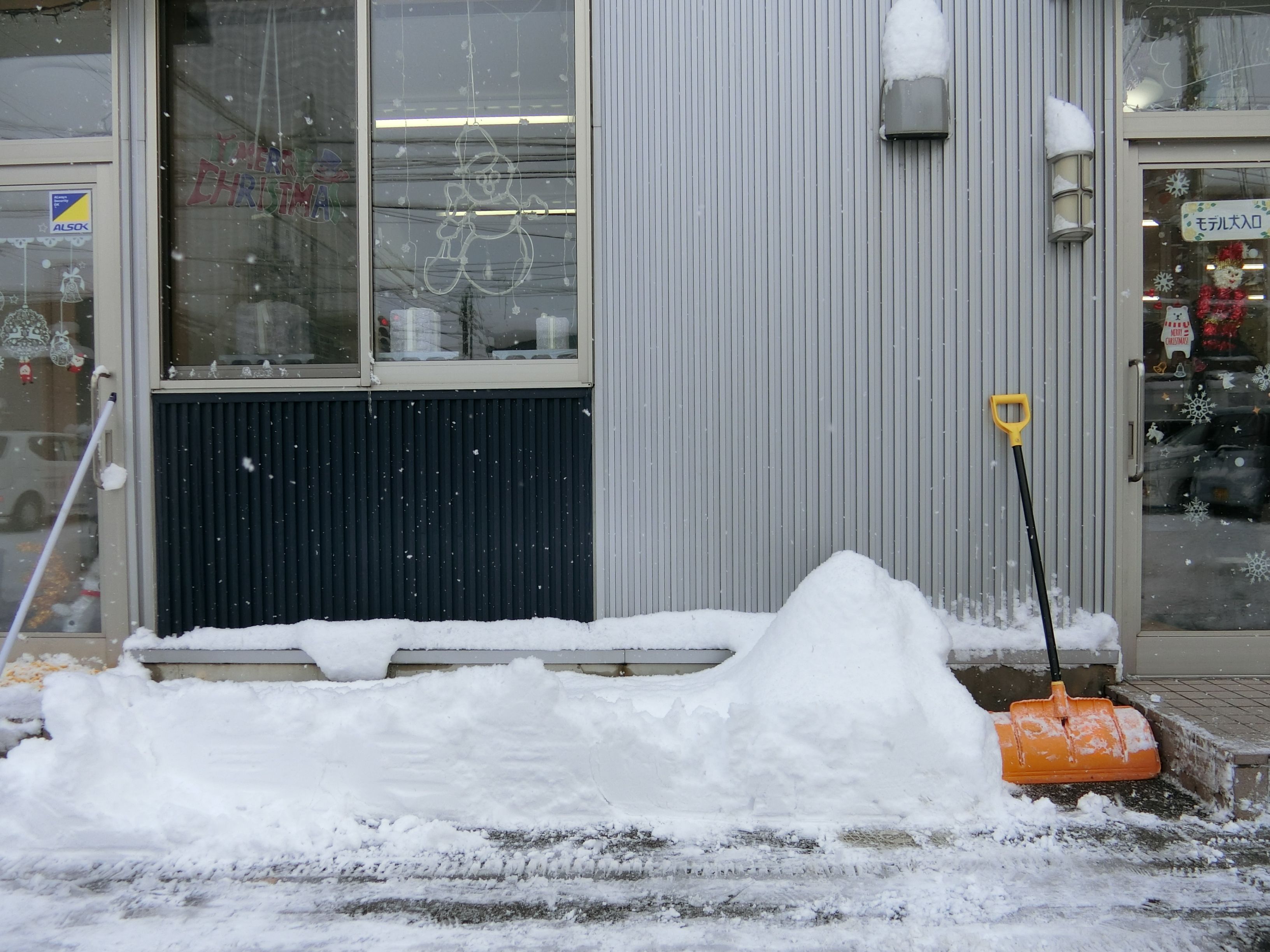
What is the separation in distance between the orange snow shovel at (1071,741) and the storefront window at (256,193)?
151 inches

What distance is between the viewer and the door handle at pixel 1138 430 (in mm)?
4160

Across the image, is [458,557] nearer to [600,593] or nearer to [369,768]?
[600,593]

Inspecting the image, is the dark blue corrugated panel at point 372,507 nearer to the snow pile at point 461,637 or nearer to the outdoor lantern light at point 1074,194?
the snow pile at point 461,637

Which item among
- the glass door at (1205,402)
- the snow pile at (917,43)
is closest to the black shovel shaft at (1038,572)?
the glass door at (1205,402)

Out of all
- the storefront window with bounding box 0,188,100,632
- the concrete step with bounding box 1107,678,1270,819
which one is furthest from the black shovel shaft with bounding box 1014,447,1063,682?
the storefront window with bounding box 0,188,100,632

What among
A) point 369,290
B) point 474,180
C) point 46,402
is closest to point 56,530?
point 46,402

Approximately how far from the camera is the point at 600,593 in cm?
432

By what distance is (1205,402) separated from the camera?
429cm

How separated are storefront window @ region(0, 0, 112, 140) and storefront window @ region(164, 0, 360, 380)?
370 millimetres

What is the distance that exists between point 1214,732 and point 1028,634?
92 cm

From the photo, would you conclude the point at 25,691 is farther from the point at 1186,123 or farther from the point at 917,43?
the point at 1186,123

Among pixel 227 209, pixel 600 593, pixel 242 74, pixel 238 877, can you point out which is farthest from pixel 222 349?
pixel 238 877

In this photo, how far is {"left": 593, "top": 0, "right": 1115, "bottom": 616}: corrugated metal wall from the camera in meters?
4.17

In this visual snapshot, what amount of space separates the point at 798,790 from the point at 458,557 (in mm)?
2139
